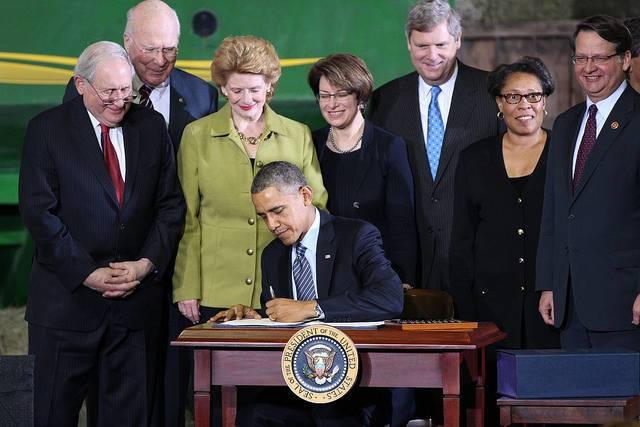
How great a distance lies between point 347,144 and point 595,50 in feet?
3.19

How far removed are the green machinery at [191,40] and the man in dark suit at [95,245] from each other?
1779 mm

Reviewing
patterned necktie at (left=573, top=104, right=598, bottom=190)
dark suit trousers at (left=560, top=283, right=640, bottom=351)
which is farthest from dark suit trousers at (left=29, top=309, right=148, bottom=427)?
patterned necktie at (left=573, top=104, right=598, bottom=190)

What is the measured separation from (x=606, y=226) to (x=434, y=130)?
93 centimetres

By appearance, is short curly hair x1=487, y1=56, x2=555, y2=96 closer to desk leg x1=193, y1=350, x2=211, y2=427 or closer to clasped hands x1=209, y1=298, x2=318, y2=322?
clasped hands x1=209, y1=298, x2=318, y2=322

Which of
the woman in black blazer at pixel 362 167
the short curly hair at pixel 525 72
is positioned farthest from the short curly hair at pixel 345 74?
the short curly hair at pixel 525 72

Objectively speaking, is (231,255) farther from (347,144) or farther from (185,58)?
(185,58)

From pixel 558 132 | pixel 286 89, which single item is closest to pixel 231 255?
pixel 558 132

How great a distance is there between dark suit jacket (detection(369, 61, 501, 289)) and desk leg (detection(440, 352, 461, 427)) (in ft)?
→ 4.04

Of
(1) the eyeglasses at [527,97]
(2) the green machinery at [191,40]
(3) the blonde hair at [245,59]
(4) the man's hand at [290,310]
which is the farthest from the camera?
(2) the green machinery at [191,40]

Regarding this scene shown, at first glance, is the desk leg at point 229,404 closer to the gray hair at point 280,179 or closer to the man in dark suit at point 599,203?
the gray hair at point 280,179

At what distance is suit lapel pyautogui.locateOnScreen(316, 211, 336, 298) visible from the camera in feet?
13.2

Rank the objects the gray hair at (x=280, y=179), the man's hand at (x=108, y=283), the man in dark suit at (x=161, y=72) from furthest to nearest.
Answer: the man in dark suit at (x=161, y=72) < the man's hand at (x=108, y=283) < the gray hair at (x=280, y=179)

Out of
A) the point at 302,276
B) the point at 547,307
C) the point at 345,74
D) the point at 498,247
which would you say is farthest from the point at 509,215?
the point at 302,276

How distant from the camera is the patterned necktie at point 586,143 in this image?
13.8 ft
